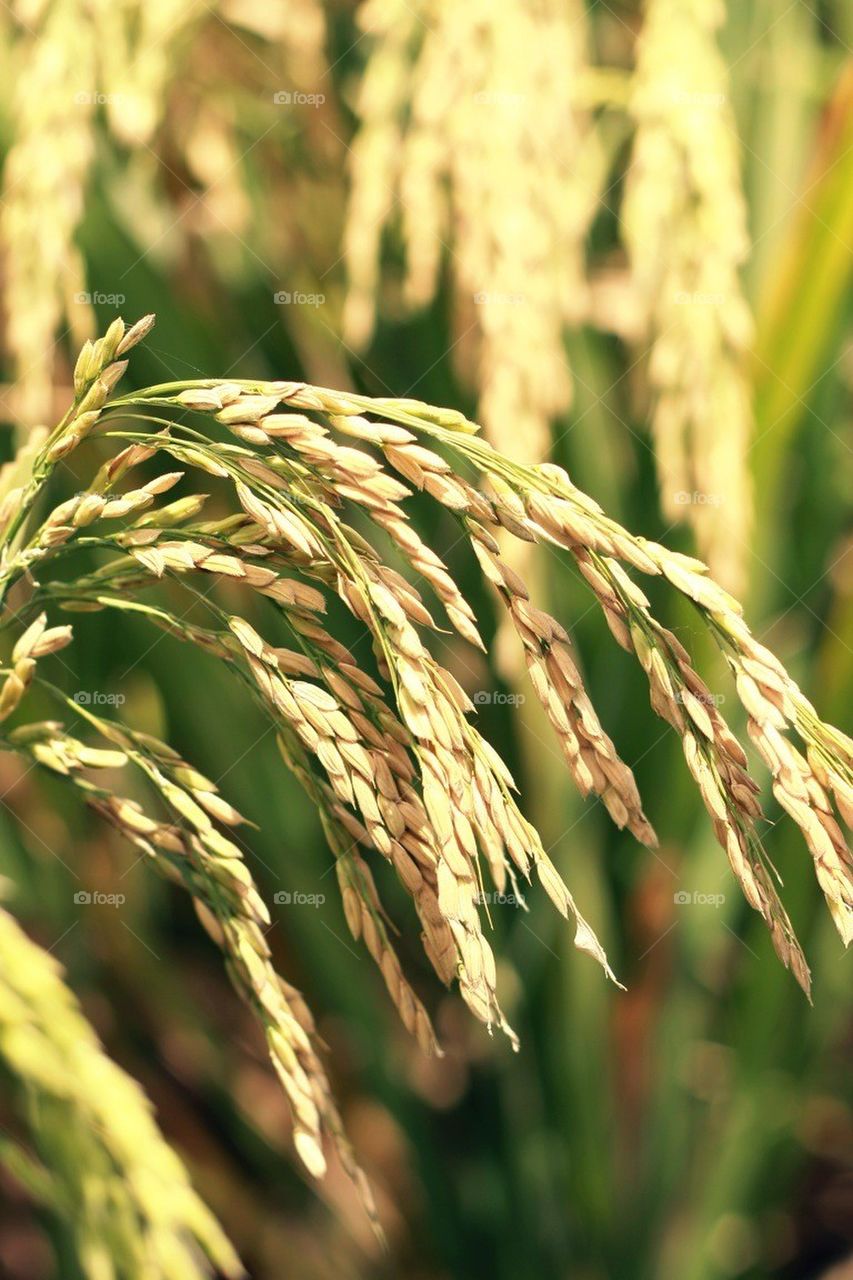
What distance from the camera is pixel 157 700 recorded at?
1.23 metres

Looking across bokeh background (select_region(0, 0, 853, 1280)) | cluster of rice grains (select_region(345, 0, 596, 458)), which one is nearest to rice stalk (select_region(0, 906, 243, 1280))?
cluster of rice grains (select_region(345, 0, 596, 458))

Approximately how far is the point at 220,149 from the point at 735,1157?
1072 millimetres

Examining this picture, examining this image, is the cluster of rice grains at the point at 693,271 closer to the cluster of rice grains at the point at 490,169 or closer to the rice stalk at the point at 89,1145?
the cluster of rice grains at the point at 490,169

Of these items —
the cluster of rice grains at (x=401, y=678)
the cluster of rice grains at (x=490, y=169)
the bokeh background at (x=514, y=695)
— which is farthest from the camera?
the bokeh background at (x=514, y=695)

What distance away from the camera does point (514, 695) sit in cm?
112

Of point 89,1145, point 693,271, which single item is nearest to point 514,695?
point 693,271

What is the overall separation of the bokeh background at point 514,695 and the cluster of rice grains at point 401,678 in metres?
0.56

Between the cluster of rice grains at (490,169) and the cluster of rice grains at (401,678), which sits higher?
the cluster of rice grains at (490,169)

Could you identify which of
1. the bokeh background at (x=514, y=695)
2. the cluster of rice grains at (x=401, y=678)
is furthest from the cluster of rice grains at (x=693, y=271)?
the cluster of rice grains at (x=401, y=678)

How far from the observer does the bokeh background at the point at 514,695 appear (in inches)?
43.9

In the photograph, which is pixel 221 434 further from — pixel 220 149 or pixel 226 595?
pixel 220 149

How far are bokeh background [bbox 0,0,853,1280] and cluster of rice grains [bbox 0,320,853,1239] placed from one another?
0.56m

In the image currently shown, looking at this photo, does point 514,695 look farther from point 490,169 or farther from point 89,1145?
point 89,1145

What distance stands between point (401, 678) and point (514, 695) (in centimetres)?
74
